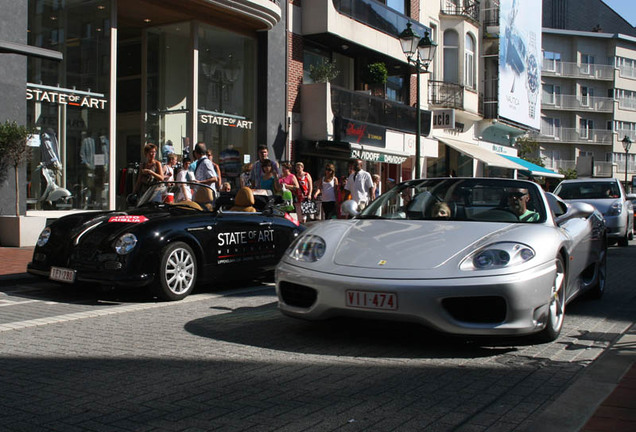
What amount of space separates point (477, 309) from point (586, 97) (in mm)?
69479

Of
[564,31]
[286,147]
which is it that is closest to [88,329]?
[286,147]

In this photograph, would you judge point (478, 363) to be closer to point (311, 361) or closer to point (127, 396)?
point (311, 361)

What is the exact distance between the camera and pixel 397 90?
88.3ft

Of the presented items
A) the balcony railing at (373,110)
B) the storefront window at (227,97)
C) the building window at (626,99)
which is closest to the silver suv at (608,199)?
the balcony railing at (373,110)

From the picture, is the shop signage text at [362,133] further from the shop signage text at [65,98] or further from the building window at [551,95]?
the building window at [551,95]

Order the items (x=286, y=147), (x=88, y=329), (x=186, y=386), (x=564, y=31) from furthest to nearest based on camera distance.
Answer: (x=564, y=31) < (x=286, y=147) < (x=88, y=329) < (x=186, y=386)

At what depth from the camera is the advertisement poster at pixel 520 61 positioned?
3466 cm

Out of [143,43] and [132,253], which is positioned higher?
[143,43]

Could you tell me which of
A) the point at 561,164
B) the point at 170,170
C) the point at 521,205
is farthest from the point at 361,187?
the point at 561,164

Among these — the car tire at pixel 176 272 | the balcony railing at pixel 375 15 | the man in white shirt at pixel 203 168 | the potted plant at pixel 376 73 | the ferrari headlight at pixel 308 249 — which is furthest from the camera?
the potted plant at pixel 376 73

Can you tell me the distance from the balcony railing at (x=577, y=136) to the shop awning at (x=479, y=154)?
33.9 m

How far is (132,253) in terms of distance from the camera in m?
6.66

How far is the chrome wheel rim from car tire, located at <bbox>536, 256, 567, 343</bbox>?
12.5 ft

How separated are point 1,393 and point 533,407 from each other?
2904mm
